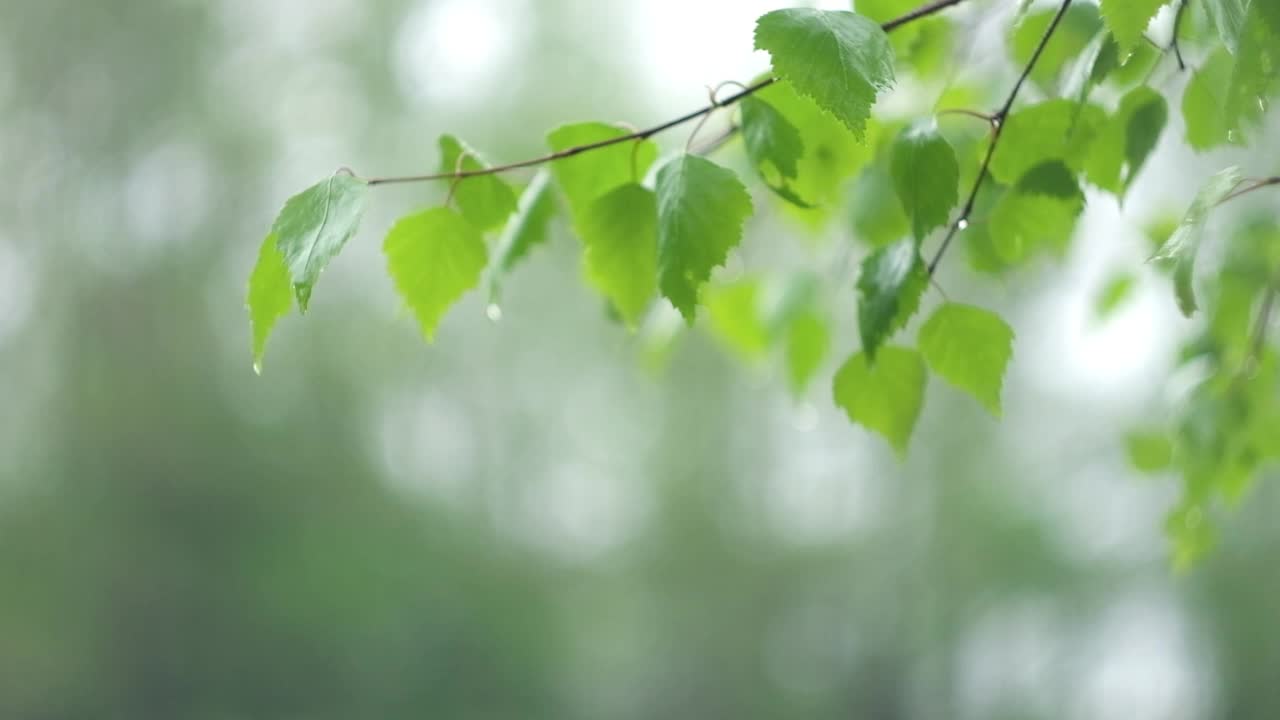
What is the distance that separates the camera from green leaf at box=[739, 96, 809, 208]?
36cm

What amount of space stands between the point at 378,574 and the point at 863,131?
73.4 inches

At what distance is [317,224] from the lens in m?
0.33

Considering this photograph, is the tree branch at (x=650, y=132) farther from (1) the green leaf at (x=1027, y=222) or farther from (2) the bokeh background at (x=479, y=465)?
(2) the bokeh background at (x=479, y=465)

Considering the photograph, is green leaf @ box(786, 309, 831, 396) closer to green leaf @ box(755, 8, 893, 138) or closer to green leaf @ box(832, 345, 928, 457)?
green leaf @ box(832, 345, 928, 457)

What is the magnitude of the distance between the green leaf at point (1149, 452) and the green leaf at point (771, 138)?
474 mm

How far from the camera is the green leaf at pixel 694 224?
13.1 inches

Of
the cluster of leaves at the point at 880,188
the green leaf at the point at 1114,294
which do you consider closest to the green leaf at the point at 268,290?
the cluster of leaves at the point at 880,188

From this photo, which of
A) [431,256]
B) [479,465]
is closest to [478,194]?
[431,256]

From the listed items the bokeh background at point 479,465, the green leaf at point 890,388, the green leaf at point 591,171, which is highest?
the bokeh background at point 479,465

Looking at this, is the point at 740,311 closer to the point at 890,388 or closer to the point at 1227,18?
the point at 890,388

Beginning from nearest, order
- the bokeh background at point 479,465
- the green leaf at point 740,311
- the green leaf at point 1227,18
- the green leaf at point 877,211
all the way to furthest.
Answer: the green leaf at point 1227,18
the green leaf at point 877,211
the green leaf at point 740,311
the bokeh background at point 479,465

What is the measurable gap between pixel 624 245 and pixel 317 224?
0.36 ft

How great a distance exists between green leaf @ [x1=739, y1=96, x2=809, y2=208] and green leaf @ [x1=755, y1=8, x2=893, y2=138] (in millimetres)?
44

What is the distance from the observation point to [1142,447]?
72cm
